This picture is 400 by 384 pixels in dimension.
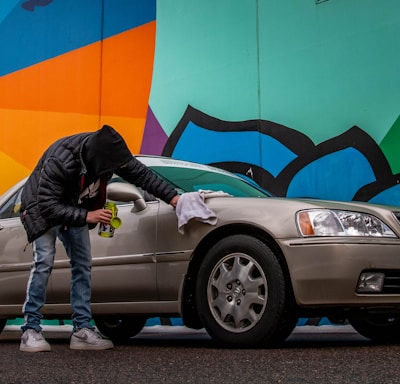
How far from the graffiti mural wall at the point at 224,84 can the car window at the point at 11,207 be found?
3.06 meters

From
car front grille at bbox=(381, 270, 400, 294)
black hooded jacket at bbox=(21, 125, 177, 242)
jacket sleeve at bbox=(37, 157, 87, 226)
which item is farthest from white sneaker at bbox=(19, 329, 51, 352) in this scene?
car front grille at bbox=(381, 270, 400, 294)

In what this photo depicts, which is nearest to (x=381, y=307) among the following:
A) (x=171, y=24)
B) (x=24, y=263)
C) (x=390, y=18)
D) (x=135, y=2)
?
(x=24, y=263)

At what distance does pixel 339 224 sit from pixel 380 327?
136cm

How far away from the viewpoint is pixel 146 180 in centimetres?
477

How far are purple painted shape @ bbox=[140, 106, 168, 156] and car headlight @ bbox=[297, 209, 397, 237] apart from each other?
498 centimetres

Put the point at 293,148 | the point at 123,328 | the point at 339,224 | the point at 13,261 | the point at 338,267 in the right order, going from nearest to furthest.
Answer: the point at 338,267 < the point at 339,224 < the point at 13,261 < the point at 123,328 < the point at 293,148

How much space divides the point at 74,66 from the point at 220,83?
7.68 feet

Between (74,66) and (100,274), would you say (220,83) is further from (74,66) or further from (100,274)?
(100,274)

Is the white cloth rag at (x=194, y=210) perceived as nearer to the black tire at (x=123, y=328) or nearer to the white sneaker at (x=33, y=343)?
the white sneaker at (x=33, y=343)

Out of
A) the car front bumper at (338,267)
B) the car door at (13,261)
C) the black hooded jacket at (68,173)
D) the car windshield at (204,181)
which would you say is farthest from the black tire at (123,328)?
the car front bumper at (338,267)

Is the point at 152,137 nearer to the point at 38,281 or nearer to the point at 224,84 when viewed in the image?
the point at 224,84

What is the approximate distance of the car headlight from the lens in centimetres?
427

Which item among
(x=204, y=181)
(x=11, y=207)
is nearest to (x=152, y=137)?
(x=11, y=207)

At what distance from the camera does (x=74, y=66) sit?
33.1 feet
